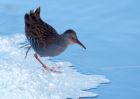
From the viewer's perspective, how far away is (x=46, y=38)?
303cm

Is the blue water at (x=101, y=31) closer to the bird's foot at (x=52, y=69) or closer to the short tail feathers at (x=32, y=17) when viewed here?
the bird's foot at (x=52, y=69)

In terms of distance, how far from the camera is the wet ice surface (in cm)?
279

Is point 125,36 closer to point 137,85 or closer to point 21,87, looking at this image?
point 137,85

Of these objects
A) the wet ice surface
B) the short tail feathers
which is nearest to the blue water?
the wet ice surface

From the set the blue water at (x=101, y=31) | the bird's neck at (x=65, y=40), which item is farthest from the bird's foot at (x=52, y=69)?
the bird's neck at (x=65, y=40)

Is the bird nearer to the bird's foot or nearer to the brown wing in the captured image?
the brown wing

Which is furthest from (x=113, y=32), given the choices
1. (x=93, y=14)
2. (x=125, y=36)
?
(x=93, y=14)

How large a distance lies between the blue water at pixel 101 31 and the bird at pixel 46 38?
0.82ft

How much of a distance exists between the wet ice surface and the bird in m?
0.14

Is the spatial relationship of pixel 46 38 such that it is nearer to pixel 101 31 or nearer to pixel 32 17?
pixel 32 17

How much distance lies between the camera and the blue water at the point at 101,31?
10.1ft

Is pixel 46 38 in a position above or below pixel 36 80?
above

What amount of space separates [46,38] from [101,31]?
0.77 metres

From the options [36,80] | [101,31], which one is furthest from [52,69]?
[101,31]
